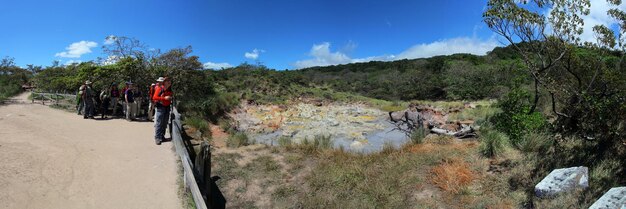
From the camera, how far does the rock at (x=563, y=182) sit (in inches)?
264

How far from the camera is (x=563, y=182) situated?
22.2ft

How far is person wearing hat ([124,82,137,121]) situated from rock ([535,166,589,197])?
460 inches

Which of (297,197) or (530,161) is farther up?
(530,161)

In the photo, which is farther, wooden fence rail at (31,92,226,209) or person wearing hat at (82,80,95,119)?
person wearing hat at (82,80,95,119)

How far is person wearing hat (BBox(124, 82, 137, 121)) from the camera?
41.6 ft

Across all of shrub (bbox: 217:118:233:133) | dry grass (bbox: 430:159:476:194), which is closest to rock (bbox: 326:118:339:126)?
shrub (bbox: 217:118:233:133)

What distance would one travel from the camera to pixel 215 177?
922 centimetres

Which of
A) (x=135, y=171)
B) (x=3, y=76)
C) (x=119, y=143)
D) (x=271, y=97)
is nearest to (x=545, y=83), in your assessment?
(x=135, y=171)

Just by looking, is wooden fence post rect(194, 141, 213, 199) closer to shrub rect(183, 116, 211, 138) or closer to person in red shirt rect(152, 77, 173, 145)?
person in red shirt rect(152, 77, 173, 145)

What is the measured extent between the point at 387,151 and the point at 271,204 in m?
4.17

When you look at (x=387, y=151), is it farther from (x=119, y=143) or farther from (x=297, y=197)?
(x=119, y=143)

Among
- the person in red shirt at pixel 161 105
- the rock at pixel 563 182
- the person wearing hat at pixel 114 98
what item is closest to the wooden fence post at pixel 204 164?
the person in red shirt at pixel 161 105

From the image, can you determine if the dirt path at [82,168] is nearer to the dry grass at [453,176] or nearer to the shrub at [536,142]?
the dry grass at [453,176]

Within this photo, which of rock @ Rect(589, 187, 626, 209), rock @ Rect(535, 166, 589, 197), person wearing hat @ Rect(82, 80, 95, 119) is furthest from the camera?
person wearing hat @ Rect(82, 80, 95, 119)
